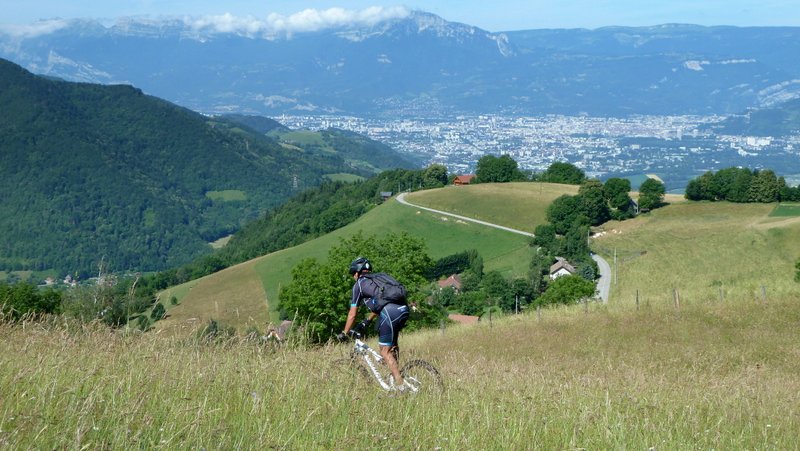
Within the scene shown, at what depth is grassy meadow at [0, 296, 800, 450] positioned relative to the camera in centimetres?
440

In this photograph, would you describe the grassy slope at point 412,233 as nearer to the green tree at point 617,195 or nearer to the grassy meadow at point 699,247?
the green tree at point 617,195

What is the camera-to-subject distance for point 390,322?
7.96 meters

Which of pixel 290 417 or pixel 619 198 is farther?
pixel 619 198

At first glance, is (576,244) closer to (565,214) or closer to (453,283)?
(565,214)

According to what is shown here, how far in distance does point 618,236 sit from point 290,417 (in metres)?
71.8

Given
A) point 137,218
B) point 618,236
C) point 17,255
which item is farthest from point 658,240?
point 137,218

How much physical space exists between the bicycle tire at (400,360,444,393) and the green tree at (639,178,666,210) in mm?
80162

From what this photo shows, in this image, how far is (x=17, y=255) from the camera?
154 metres

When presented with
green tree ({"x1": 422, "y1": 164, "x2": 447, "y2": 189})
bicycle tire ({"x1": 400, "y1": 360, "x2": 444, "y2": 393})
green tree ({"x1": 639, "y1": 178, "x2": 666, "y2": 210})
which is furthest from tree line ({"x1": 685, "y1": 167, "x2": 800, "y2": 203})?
bicycle tire ({"x1": 400, "y1": 360, "x2": 444, "y2": 393})

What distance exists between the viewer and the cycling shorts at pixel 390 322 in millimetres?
7922

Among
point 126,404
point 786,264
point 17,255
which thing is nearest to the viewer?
point 126,404

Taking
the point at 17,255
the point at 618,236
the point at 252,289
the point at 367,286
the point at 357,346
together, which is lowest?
the point at 17,255

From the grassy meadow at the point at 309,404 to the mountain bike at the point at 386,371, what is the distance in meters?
0.16

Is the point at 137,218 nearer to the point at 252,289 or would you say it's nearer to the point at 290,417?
the point at 252,289
